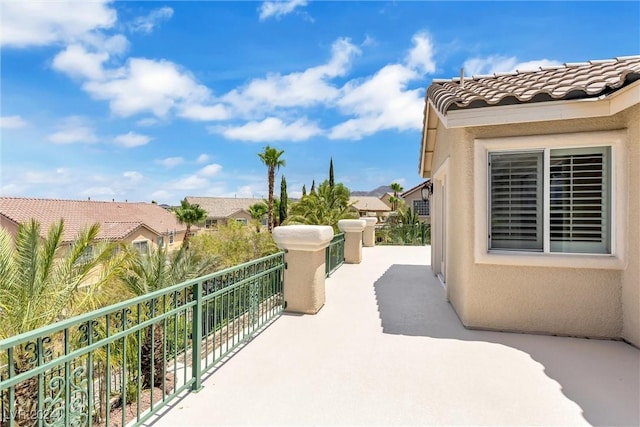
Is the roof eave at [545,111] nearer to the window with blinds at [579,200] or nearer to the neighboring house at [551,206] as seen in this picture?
the neighboring house at [551,206]

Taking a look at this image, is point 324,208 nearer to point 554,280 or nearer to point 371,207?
point 554,280

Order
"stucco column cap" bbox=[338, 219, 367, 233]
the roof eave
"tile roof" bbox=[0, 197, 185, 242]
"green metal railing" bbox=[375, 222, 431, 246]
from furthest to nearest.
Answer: "tile roof" bbox=[0, 197, 185, 242], "green metal railing" bbox=[375, 222, 431, 246], "stucco column cap" bbox=[338, 219, 367, 233], the roof eave

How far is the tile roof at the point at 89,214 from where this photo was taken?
2974cm

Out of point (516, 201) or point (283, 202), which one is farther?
point (283, 202)

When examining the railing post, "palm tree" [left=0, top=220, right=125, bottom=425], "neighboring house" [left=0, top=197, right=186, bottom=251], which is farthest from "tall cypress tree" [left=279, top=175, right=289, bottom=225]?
the railing post

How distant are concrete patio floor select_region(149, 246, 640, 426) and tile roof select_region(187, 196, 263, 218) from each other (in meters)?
63.4

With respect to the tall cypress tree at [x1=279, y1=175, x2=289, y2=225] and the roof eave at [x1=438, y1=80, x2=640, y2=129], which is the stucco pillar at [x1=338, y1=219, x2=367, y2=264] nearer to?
the roof eave at [x1=438, y1=80, x2=640, y2=129]

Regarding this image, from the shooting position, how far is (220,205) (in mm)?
71562

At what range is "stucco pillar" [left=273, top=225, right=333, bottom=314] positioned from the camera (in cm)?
558

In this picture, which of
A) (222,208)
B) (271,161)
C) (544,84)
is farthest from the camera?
(222,208)

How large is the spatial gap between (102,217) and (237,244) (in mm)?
29387

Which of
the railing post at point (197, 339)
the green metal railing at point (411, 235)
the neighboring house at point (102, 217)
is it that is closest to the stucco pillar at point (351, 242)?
the green metal railing at point (411, 235)

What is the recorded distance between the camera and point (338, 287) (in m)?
7.87

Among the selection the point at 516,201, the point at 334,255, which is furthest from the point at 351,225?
the point at 516,201
